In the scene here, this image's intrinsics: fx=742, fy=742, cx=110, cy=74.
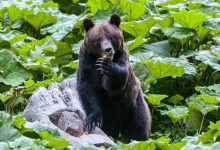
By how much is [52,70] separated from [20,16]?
2.31 metres

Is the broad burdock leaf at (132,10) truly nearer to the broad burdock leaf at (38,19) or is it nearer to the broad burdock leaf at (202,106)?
the broad burdock leaf at (38,19)

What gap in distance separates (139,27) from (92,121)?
10.7 feet

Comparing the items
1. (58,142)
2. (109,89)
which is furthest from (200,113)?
(58,142)

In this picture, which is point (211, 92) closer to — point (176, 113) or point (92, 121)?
point (176, 113)

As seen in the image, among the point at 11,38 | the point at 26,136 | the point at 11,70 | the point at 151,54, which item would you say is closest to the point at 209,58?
the point at 151,54

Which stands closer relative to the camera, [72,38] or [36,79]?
[36,79]

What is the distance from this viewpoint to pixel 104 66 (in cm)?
809

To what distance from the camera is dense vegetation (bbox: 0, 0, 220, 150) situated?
9.71 meters

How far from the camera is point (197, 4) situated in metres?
12.4

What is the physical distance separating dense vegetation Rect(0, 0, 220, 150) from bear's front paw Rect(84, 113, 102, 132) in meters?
1.13

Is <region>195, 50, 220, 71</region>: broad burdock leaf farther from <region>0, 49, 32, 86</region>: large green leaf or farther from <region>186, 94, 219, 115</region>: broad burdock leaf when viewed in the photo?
<region>0, 49, 32, 86</region>: large green leaf

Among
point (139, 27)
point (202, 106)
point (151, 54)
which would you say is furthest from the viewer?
point (139, 27)

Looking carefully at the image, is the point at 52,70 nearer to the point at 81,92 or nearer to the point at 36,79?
the point at 36,79

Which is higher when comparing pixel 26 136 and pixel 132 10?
pixel 26 136
